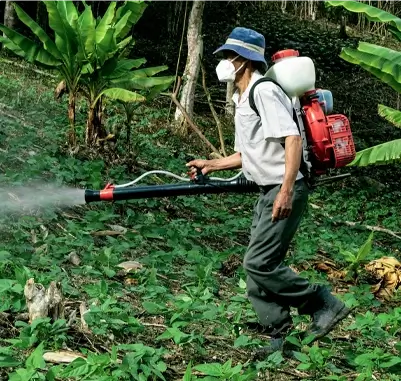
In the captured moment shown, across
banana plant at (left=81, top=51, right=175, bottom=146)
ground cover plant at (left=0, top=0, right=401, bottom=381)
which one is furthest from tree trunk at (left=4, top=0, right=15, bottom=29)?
banana plant at (left=81, top=51, right=175, bottom=146)

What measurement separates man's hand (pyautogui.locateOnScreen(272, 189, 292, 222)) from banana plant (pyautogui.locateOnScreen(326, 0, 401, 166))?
16.5 feet

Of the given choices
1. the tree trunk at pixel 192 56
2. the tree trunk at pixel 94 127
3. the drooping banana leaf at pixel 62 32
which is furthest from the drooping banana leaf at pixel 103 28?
the tree trunk at pixel 192 56

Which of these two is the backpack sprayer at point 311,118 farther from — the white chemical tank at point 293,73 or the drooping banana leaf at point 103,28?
the drooping banana leaf at point 103,28

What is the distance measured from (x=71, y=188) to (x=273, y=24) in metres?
20.2

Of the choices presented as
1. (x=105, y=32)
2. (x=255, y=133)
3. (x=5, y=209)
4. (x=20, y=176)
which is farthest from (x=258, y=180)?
(x=105, y=32)

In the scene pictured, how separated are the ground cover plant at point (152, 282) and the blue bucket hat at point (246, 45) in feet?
5.11

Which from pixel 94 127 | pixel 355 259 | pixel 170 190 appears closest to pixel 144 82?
pixel 94 127

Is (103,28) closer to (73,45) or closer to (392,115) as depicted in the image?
(73,45)

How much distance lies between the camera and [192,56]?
13.3 m

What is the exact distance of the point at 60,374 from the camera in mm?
3242

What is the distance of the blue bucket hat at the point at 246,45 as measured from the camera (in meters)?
4.20

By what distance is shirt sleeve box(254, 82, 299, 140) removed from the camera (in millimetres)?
3965

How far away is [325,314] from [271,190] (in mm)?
843

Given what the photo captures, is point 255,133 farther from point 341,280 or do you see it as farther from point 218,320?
point 341,280
